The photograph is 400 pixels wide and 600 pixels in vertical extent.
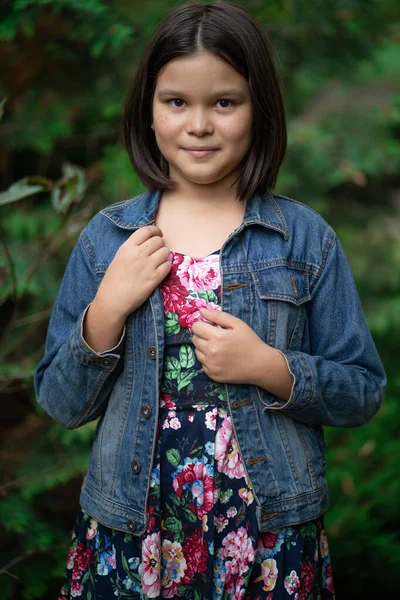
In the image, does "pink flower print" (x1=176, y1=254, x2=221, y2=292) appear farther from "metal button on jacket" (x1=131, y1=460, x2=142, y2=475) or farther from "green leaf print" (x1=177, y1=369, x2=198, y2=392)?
"metal button on jacket" (x1=131, y1=460, x2=142, y2=475)

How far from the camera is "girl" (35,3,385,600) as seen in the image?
164 centimetres

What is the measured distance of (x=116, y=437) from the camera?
1737 mm

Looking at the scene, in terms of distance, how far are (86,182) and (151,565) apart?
7.72ft

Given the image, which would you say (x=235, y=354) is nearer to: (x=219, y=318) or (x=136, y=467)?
(x=219, y=318)

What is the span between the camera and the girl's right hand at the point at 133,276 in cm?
163

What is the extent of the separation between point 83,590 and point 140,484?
386 millimetres

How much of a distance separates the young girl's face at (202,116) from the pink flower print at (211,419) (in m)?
0.54

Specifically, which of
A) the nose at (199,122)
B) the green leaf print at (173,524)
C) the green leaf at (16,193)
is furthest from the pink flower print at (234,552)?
the green leaf at (16,193)

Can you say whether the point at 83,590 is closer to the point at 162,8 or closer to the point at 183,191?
the point at 183,191

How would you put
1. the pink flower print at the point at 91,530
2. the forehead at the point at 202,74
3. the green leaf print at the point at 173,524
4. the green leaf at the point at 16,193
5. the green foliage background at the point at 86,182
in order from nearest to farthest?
the forehead at the point at 202,74
the green leaf print at the point at 173,524
the pink flower print at the point at 91,530
the green leaf at the point at 16,193
the green foliage background at the point at 86,182

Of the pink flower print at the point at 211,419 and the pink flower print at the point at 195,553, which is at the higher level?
the pink flower print at the point at 211,419

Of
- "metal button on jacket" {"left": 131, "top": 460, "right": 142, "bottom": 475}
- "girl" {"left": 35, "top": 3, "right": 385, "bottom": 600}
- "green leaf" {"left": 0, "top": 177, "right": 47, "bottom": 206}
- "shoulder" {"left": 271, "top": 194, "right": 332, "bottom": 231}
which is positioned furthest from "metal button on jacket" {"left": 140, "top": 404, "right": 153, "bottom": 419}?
"green leaf" {"left": 0, "top": 177, "right": 47, "bottom": 206}

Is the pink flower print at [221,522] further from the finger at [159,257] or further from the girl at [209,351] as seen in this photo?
the finger at [159,257]

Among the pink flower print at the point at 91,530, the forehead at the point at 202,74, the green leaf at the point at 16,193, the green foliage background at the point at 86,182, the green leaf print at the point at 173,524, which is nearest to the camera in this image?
the forehead at the point at 202,74
